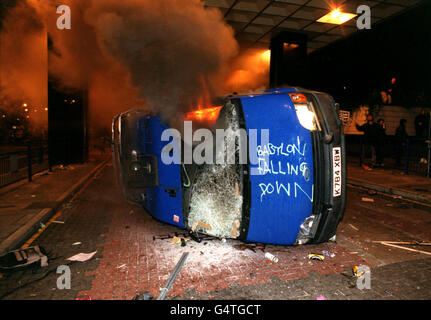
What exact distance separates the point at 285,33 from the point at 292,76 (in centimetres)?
174

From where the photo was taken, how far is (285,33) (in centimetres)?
1098

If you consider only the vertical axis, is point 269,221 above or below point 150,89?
below

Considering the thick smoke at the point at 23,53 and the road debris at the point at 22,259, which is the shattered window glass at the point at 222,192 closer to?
the road debris at the point at 22,259

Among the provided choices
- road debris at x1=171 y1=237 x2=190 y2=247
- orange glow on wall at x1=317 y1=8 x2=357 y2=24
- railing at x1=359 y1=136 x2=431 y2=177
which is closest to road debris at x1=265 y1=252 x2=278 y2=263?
road debris at x1=171 y1=237 x2=190 y2=247

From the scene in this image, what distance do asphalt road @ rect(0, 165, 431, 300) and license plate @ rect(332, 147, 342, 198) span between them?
89 centimetres

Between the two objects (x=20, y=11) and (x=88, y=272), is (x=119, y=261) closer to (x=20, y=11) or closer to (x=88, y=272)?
(x=88, y=272)

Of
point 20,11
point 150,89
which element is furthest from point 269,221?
point 20,11

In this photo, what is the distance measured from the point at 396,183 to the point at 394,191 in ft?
2.85

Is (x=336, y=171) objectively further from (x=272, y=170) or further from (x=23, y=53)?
(x=23, y=53)

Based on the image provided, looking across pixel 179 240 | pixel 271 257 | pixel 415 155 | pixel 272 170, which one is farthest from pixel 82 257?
pixel 415 155

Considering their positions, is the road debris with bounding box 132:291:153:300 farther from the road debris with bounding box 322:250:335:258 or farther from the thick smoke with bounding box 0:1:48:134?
the thick smoke with bounding box 0:1:48:134

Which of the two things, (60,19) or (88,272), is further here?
(60,19)

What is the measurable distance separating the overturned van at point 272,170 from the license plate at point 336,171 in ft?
0.04

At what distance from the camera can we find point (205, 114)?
3477 mm
